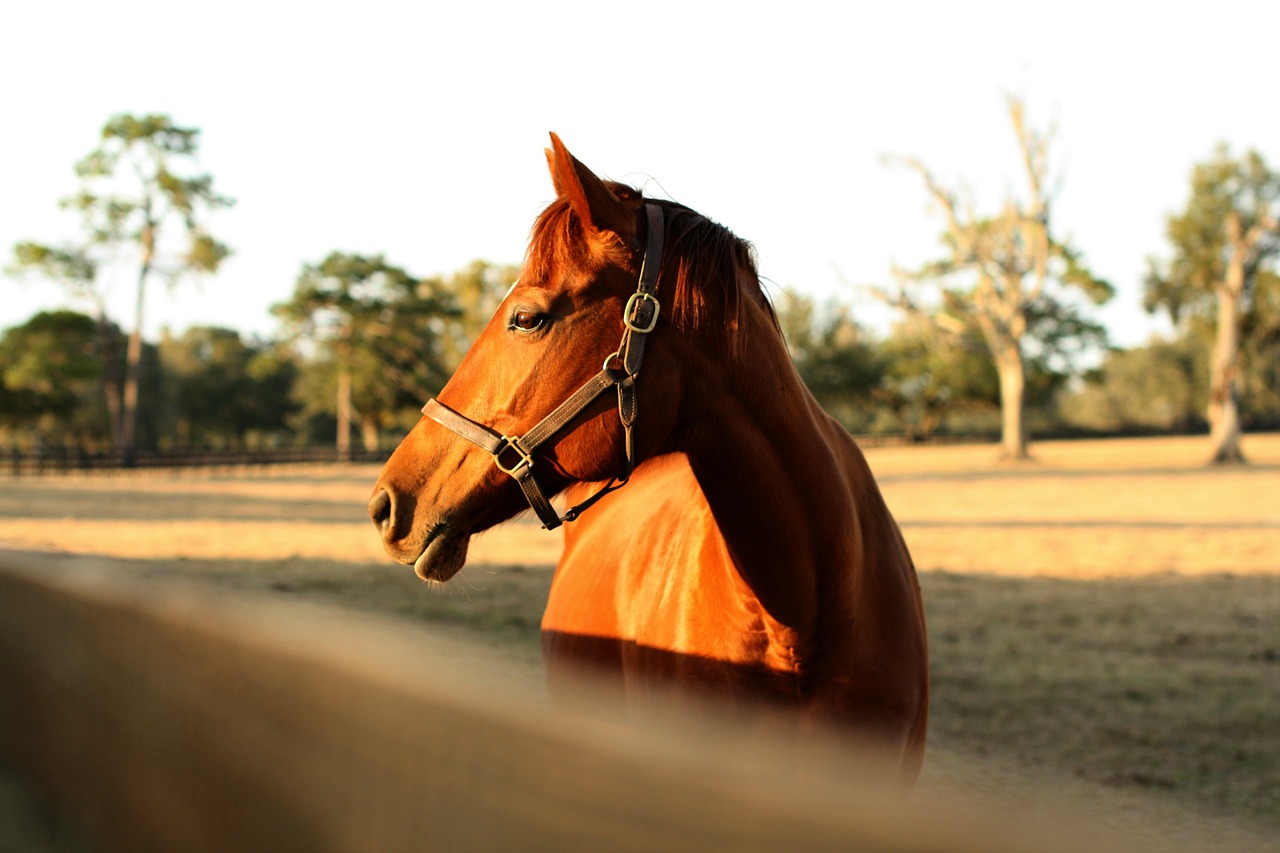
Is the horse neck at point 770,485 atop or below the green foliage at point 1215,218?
below

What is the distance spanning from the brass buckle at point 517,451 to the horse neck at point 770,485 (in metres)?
0.38

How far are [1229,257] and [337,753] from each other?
3164 centimetres

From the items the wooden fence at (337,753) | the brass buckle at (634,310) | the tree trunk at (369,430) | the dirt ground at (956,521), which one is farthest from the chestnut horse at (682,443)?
the tree trunk at (369,430)

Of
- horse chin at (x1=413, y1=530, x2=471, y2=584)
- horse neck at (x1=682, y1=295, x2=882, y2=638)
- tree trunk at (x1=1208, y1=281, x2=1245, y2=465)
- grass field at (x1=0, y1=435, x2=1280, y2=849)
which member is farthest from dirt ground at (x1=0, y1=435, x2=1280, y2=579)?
horse neck at (x1=682, y1=295, x2=882, y2=638)

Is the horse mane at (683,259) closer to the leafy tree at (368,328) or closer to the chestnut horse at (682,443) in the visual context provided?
the chestnut horse at (682,443)

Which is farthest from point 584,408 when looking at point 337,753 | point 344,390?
point 344,390

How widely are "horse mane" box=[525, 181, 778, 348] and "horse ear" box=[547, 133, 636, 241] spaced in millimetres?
41

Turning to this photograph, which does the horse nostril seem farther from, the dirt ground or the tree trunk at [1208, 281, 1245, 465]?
the tree trunk at [1208, 281, 1245, 465]

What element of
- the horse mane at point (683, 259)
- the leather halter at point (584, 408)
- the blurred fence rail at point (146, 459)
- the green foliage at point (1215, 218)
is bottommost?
the blurred fence rail at point (146, 459)

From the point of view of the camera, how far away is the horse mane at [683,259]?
7.25 ft

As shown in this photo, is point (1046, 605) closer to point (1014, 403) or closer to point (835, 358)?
point (1014, 403)

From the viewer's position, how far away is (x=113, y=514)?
16.4m

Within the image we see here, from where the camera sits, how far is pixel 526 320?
7.09 ft

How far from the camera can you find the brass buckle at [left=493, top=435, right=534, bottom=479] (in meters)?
2.15
